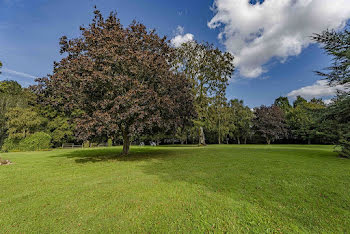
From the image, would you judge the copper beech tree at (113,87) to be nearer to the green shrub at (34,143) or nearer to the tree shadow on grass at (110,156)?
the tree shadow on grass at (110,156)

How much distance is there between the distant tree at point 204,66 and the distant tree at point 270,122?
1754 cm

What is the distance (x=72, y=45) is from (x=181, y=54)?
16.9 meters

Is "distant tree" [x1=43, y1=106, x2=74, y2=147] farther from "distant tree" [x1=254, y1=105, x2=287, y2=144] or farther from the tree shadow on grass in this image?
"distant tree" [x1=254, y1=105, x2=287, y2=144]

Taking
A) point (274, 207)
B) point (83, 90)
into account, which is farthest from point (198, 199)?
point (83, 90)

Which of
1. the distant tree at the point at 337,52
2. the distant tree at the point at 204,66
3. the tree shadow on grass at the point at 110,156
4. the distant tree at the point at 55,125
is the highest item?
the distant tree at the point at 204,66

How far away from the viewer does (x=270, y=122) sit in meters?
36.8

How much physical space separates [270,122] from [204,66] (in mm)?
21636

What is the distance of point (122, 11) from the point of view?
14766 millimetres

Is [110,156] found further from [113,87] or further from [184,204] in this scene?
[184,204]

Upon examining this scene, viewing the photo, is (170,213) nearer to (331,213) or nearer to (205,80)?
(331,213)

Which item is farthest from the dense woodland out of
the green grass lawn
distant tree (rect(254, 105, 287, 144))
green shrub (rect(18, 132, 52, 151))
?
distant tree (rect(254, 105, 287, 144))

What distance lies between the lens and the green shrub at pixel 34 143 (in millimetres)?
24516

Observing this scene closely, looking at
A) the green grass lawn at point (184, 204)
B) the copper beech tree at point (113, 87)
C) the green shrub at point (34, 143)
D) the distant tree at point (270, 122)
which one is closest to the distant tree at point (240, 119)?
the distant tree at point (270, 122)

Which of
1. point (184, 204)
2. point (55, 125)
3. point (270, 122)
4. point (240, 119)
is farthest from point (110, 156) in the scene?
point (240, 119)
